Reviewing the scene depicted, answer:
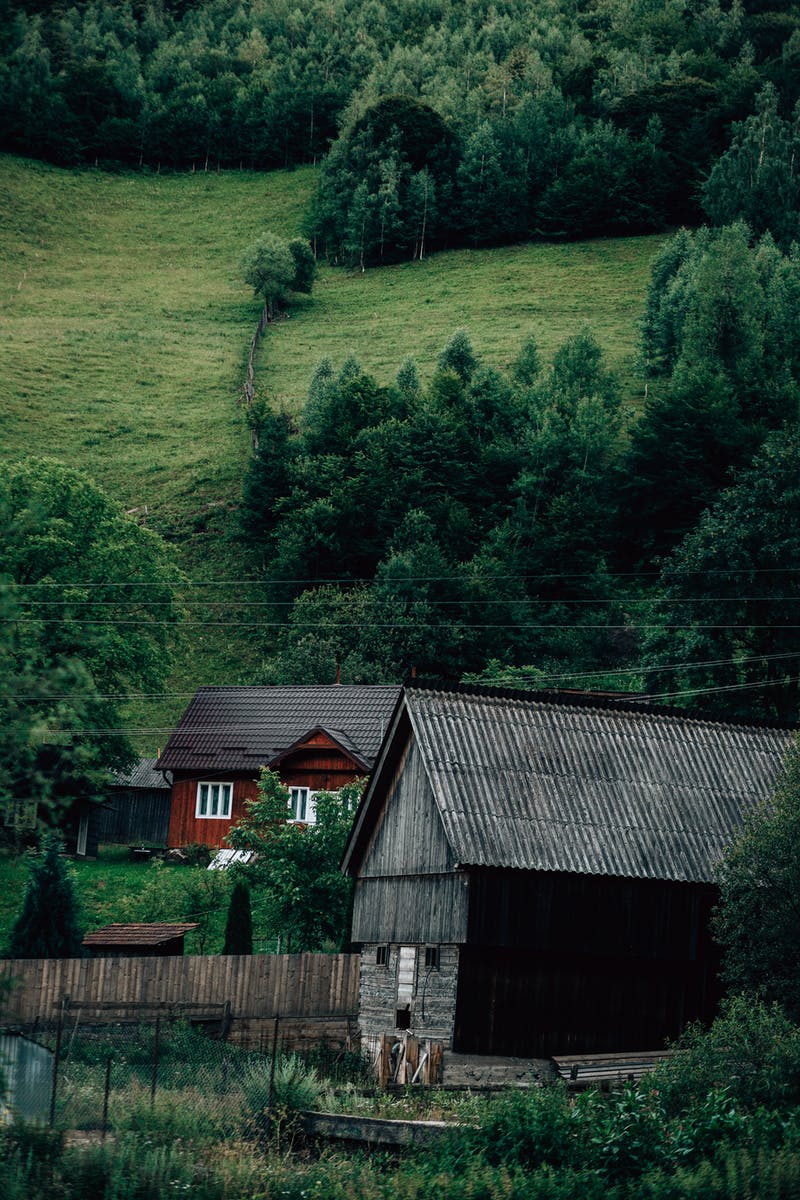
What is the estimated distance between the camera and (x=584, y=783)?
33.6 metres

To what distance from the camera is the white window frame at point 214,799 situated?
2251 inches

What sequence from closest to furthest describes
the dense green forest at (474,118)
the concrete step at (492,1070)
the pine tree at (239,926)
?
1. the concrete step at (492,1070)
2. the pine tree at (239,926)
3. the dense green forest at (474,118)

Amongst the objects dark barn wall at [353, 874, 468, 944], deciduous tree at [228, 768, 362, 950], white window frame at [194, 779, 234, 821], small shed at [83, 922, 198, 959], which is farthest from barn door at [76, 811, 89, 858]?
dark barn wall at [353, 874, 468, 944]

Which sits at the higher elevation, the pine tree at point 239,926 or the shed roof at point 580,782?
the shed roof at point 580,782

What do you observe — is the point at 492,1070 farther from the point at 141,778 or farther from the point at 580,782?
the point at 141,778

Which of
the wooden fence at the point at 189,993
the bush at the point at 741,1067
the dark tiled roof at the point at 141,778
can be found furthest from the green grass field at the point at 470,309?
the bush at the point at 741,1067

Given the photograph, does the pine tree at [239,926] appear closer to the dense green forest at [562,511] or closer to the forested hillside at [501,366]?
the forested hillside at [501,366]

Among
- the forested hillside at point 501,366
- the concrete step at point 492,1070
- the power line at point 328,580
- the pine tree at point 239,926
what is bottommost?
the concrete step at point 492,1070

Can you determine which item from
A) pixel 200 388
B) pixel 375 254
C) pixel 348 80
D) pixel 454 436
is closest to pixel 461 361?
pixel 454 436

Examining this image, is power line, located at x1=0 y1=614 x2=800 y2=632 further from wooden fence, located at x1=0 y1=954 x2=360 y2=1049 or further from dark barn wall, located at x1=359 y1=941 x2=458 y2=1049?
dark barn wall, located at x1=359 y1=941 x2=458 y2=1049

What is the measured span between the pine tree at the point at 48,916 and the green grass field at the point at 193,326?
87.6 ft

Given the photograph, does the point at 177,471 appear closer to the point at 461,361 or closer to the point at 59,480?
the point at 461,361

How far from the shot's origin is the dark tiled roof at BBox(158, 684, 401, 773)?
56.2m

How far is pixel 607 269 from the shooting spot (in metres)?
129
